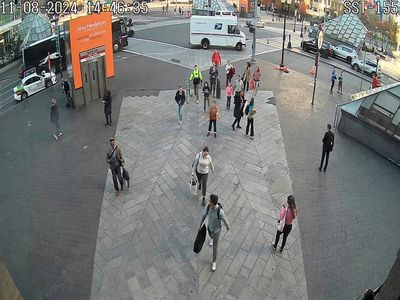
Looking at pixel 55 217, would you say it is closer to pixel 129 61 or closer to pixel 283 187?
pixel 283 187

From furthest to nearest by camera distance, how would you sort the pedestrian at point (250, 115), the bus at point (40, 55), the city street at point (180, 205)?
1. the bus at point (40, 55)
2. the pedestrian at point (250, 115)
3. the city street at point (180, 205)

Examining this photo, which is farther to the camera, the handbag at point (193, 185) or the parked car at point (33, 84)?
the parked car at point (33, 84)

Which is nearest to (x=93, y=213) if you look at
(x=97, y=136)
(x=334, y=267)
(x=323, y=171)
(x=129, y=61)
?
(x=97, y=136)

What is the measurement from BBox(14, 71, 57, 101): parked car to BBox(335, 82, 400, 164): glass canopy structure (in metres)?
14.7

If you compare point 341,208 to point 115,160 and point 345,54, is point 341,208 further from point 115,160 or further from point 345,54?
point 345,54

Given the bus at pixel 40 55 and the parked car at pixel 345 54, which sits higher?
the bus at pixel 40 55

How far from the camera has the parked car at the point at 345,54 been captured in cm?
3653

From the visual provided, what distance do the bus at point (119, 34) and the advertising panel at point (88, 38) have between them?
11.0 meters

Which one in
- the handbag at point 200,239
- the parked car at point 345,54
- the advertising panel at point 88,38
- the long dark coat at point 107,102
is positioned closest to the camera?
the handbag at point 200,239

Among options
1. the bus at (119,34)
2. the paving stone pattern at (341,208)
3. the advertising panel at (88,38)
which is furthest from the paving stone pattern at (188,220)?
the bus at (119,34)

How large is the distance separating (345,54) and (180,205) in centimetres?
2834

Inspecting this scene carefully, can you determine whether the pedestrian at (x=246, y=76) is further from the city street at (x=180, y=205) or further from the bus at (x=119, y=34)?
the bus at (x=119, y=34)

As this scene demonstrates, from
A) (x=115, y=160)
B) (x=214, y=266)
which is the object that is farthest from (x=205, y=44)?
(x=214, y=266)
